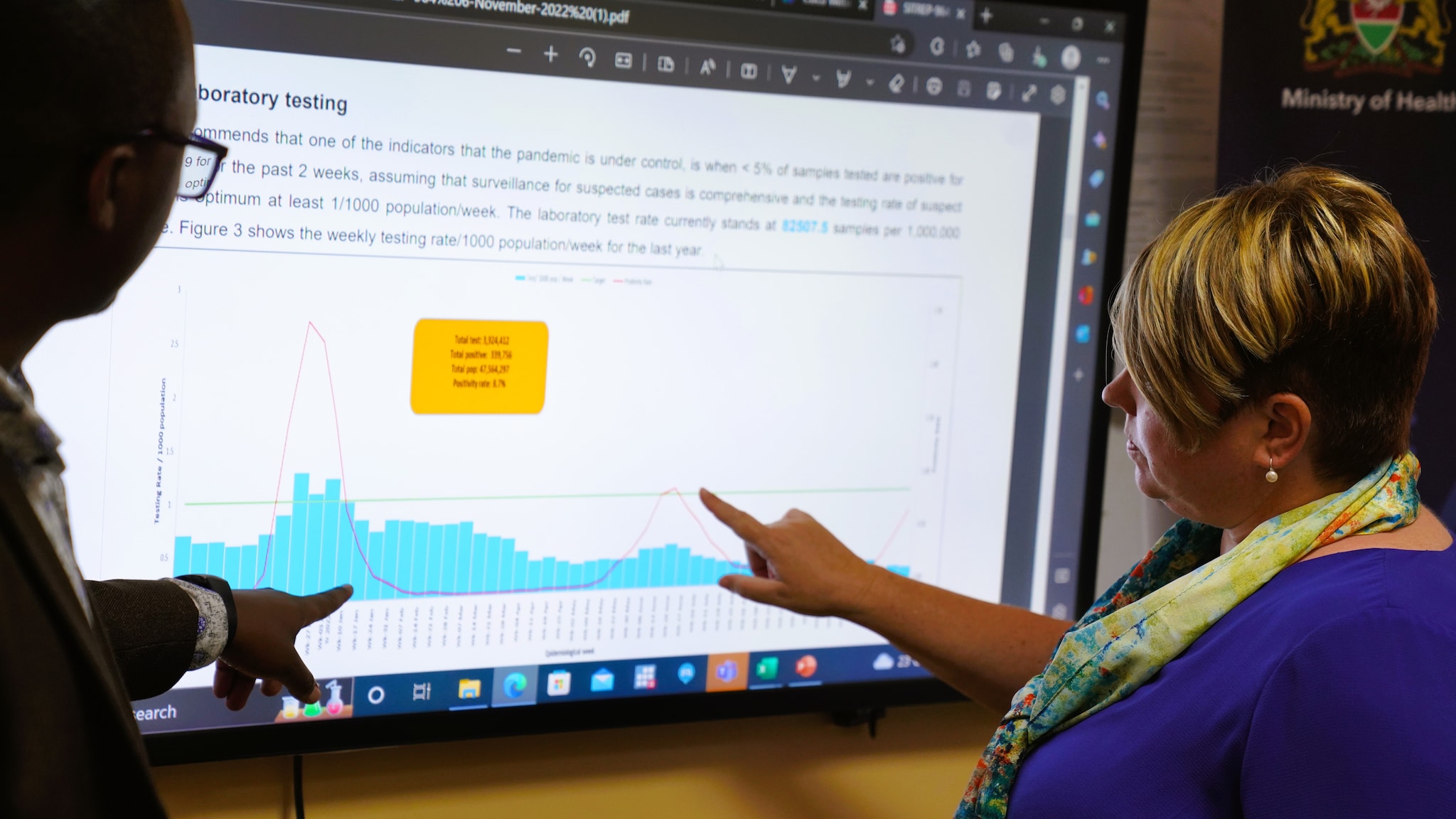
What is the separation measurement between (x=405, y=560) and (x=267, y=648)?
336 millimetres

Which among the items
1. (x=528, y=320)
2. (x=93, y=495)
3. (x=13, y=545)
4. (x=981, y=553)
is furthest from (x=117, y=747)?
(x=981, y=553)

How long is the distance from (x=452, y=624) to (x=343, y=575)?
15 centimetres

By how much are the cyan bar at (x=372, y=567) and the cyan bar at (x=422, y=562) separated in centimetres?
3

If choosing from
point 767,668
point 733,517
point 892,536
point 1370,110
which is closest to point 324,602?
point 733,517

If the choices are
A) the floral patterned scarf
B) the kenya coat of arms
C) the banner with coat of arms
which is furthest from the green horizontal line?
the kenya coat of arms

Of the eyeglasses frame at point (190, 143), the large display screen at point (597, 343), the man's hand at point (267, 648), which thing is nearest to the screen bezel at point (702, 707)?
the large display screen at point (597, 343)

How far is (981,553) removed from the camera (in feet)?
5.38

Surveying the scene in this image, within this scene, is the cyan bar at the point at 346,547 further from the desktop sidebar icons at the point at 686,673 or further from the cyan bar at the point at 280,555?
the desktop sidebar icons at the point at 686,673

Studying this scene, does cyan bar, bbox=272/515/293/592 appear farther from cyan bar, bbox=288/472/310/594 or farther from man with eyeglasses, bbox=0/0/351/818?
man with eyeglasses, bbox=0/0/351/818

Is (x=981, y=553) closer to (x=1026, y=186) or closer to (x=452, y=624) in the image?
(x=1026, y=186)

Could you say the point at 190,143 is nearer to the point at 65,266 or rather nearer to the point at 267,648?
the point at 65,266

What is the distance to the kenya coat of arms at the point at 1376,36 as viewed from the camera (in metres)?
1.72

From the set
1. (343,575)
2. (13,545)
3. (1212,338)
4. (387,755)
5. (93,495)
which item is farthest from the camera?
(387,755)

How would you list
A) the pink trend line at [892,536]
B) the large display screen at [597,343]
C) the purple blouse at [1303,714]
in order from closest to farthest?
1. the purple blouse at [1303,714]
2. the large display screen at [597,343]
3. the pink trend line at [892,536]
